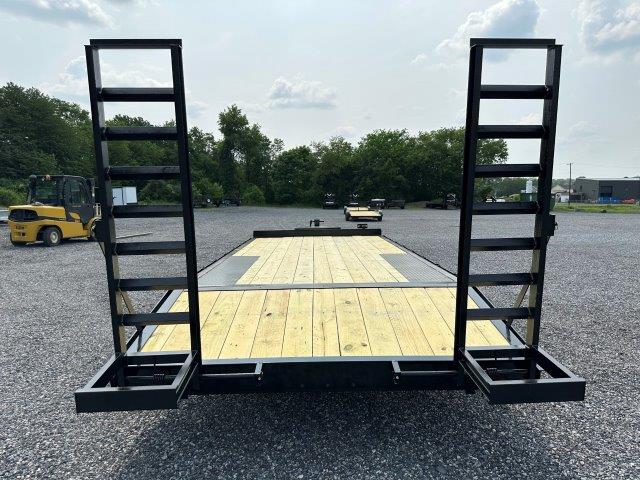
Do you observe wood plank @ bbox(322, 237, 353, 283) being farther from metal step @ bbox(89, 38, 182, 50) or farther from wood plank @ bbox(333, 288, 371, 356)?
metal step @ bbox(89, 38, 182, 50)

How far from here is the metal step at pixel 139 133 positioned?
194 centimetres

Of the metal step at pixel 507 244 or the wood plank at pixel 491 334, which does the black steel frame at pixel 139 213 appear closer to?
the metal step at pixel 507 244

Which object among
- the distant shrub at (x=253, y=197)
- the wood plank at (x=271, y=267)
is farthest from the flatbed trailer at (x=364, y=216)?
the distant shrub at (x=253, y=197)

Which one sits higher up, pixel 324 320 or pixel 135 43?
A: pixel 135 43

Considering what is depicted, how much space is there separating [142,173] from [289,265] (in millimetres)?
3135

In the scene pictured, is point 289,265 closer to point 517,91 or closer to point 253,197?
point 517,91

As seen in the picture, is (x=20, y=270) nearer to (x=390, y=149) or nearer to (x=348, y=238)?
(x=348, y=238)

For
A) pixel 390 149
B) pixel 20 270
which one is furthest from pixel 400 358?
pixel 390 149

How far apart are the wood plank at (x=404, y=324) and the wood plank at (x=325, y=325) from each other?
1.44 feet

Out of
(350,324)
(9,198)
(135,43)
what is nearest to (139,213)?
(135,43)

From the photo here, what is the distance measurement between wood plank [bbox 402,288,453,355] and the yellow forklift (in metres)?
12.4

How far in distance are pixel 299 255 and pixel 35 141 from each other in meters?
51.7

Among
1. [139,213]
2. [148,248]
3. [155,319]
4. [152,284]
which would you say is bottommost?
[155,319]

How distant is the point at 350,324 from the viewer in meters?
2.92
